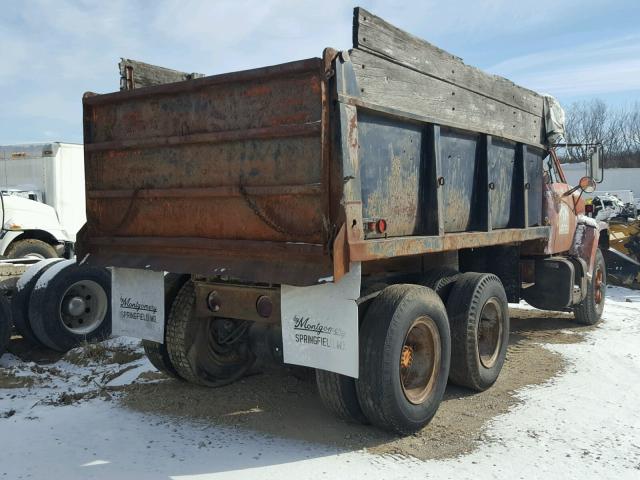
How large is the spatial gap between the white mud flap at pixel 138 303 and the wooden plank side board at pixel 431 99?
2213 millimetres

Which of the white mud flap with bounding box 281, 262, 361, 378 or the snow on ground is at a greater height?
the white mud flap with bounding box 281, 262, 361, 378

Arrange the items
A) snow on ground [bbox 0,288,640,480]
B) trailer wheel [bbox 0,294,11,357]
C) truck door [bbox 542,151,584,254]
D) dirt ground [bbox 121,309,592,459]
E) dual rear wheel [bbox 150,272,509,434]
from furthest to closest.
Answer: truck door [bbox 542,151,584,254]
trailer wheel [bbox 0,294,11,357]
dirt ground [bbox 121,309,592,459]
dual rear wheel [bbox 150,272,509,434]
snow on ground [bbox 0,288,640,480]

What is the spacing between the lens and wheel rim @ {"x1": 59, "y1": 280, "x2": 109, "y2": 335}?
7.09 metres

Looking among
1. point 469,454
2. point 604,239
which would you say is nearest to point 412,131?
point 469,454

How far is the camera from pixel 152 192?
4723 mm

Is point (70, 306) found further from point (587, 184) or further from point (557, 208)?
point (587, 184)

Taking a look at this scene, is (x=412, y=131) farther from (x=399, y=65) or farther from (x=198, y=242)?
(x=198, y=242)

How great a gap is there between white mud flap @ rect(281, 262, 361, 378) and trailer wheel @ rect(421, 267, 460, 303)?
1416mm

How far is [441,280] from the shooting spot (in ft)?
17.1

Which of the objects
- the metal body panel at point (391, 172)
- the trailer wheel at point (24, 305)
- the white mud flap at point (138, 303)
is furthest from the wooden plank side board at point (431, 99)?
the trailer wheel at point (24, 305)

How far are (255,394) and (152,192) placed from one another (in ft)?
6.24

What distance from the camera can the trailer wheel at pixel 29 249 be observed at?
10242mm

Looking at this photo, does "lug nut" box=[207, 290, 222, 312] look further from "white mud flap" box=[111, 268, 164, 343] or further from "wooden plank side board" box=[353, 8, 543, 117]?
"wooden plank side board" box=[353, 8, 543, 117]

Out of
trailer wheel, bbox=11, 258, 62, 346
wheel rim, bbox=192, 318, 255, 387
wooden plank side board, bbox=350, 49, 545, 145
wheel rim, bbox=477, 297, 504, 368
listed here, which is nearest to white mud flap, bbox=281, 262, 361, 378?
wooden plank side board, bbox=350, 49, 545, 145
